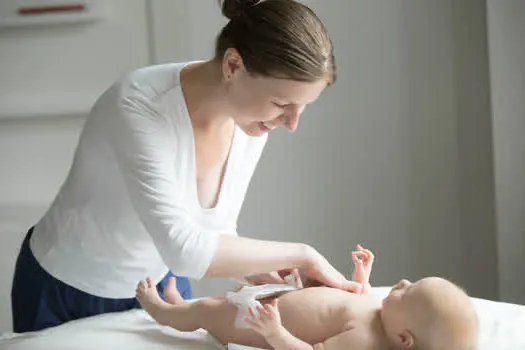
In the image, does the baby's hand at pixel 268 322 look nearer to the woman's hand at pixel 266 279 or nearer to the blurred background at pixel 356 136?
the woman's hand at pixel 266 279

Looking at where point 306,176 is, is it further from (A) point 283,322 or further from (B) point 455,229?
(A) point 283,322

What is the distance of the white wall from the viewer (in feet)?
7.48

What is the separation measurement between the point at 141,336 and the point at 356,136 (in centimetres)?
135

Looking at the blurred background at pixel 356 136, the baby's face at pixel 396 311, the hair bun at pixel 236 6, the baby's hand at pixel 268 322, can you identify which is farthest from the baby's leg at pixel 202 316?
the blurred background at pixel 356 136

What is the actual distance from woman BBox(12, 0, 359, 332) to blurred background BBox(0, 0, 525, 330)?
3.09 ft

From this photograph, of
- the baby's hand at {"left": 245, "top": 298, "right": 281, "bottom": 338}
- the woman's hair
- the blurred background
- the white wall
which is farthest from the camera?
the blurred background

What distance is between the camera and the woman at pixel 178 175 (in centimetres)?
140

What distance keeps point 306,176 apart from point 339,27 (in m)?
0.53

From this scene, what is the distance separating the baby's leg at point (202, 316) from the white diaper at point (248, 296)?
0.04 feet

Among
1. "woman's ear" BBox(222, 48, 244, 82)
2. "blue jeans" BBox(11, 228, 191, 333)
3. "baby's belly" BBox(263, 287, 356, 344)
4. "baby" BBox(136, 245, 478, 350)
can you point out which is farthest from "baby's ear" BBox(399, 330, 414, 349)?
"blue jeans" BBox(11, 228, 191, 333)

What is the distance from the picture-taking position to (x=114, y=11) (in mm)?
2688

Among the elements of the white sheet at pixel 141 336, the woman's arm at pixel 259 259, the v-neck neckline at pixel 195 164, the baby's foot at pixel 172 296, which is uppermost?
the v-neck neckline at pixel 195 164

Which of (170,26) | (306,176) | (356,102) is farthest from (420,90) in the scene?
(170,26)

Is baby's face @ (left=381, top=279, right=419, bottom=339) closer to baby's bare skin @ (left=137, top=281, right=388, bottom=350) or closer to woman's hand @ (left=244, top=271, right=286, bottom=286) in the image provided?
baby's bare skin @ (left=137, top=281, right=388, bottom=350)
